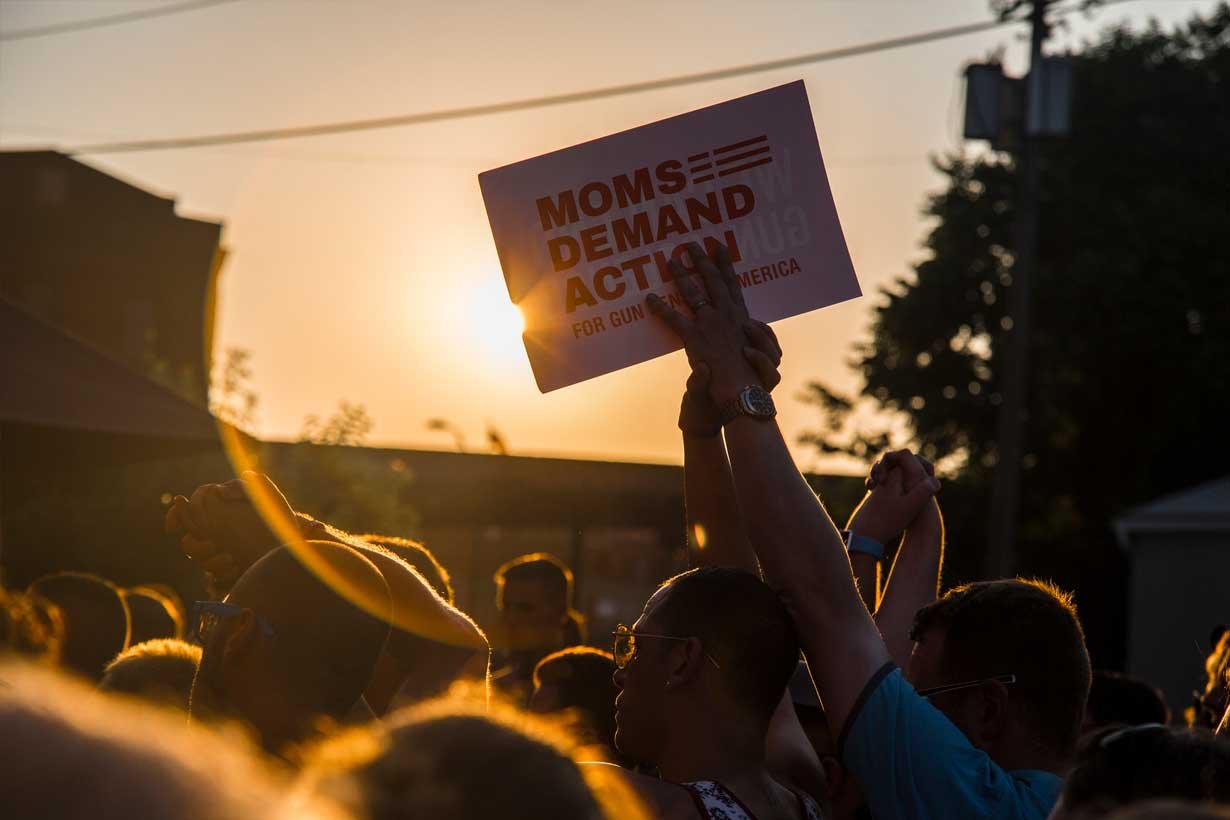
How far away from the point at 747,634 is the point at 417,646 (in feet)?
3.29

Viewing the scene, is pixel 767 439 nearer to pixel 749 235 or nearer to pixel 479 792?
pixel 749 235

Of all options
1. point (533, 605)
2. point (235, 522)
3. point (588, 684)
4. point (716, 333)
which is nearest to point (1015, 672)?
point (716, 333)

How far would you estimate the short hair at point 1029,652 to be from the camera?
2.67m

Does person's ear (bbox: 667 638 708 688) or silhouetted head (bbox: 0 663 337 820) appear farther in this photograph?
person's ear (bbox: 667 638 708 688)

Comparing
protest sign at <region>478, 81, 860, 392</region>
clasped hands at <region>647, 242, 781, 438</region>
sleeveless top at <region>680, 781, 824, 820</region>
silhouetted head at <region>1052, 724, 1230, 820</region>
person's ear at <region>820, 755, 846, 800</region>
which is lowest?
person's ear at <region>820, 755, 846, 800</region>

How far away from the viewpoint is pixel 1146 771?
179 cm

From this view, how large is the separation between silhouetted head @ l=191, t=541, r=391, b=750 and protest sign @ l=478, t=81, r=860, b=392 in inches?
28.5

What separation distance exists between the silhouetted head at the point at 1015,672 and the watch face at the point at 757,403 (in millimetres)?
585

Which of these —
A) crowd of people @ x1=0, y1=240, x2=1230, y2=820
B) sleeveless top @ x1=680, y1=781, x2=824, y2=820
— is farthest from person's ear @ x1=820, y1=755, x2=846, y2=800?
sleeveless top @ x1=680, y1=781, x2=824, y2=820

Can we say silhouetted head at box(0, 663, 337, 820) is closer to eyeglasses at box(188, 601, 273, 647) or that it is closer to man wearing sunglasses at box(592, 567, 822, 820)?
eyeglasses at box(188, 601, 273, 647)

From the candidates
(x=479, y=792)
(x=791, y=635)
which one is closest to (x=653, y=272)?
(x=791, y=635)

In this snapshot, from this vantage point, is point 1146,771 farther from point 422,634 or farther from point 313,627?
point 422,634

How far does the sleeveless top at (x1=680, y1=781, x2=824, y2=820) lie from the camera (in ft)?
7.75

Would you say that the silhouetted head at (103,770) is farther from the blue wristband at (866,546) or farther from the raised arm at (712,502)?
the blue wristband at (866,546)
